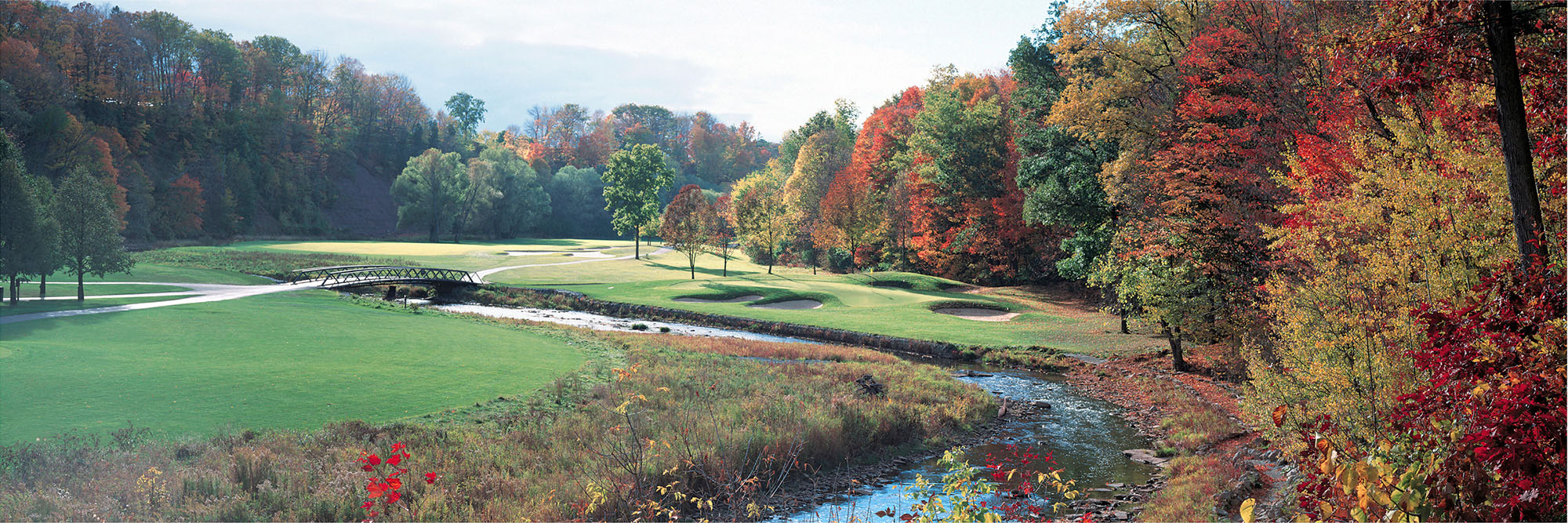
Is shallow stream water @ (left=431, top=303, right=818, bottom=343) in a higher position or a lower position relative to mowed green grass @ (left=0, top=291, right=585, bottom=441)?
lower

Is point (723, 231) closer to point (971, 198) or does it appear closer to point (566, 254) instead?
point (566, 254)

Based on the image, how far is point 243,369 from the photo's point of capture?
1523 centimetres

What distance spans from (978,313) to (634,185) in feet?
135

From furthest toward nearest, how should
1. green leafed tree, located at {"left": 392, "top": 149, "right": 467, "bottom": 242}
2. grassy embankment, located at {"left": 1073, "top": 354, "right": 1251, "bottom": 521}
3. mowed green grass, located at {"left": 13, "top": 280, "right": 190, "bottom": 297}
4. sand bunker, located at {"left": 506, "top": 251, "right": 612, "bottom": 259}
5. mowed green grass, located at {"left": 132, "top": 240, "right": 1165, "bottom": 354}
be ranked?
green leafed tree, located at {"left": 392, "top": 149, "right": 467, "bottom": 242} < sand bunker, located at {"left": 506, "top": 251, "right": 612, "bottom": 259} < mowed green grass, located at {"left": 132, "top": 240, "right": 1165, "bottom": 354} < mowed green grass, located at {"left": 13, "top": 280, "right": 190, "bottom": 297} < grassy embankment, located at {"left": 1073, "top": 354, "right": 1251, "bottom": 521}

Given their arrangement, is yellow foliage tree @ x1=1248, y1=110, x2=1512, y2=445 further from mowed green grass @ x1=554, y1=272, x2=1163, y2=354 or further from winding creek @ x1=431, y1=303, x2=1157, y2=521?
mowed green grass @ x1=554, y1=272, x2=1163, y2=354

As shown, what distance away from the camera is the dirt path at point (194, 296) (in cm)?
1997

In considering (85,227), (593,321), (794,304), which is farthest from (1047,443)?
(85,227)

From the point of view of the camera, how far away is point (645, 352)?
67.5 feet

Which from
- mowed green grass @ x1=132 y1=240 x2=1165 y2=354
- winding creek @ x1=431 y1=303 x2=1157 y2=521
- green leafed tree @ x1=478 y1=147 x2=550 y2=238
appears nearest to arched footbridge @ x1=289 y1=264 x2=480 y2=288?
mowed green grass @ x1=132 y1=240 x2=1165 y2=354

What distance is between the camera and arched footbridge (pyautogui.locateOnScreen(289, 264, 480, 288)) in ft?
119

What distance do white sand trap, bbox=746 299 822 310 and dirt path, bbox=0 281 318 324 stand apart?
64.8 ft

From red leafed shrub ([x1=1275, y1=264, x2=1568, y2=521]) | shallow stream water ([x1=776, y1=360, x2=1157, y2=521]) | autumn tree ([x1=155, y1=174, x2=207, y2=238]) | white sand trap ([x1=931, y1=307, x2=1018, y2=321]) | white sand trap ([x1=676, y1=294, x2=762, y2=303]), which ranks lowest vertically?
shallow stream water ([x1=776, y1=360, x2=1157, y2=521])

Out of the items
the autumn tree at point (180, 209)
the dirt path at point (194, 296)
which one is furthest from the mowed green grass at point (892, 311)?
the autumn tree at point (180, 209)

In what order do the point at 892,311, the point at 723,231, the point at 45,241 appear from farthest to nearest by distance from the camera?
the point at 723,231 → the point at 892,311 → the point at 45,241
